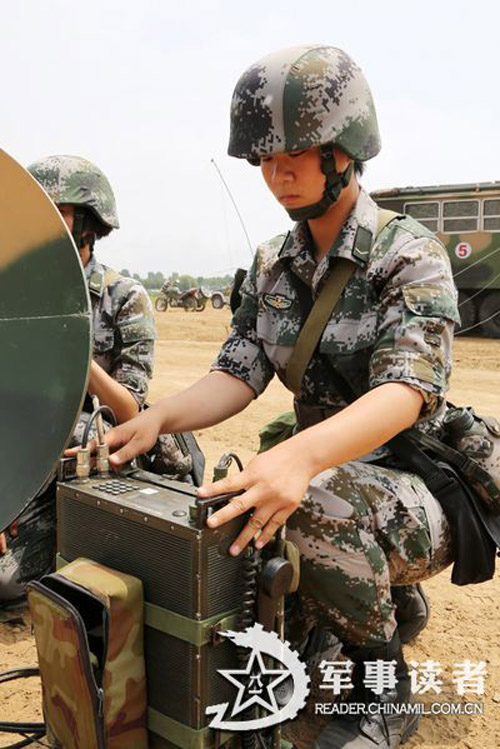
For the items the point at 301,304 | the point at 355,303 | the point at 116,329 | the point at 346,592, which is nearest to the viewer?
the point at 346,592

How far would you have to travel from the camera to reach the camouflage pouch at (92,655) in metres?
1.84

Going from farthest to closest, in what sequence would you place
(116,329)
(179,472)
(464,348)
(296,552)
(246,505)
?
(464,348) < (116,329) < (179,472) < (296,552) < (246,505)

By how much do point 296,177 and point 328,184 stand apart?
100mm

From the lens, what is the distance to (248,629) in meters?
1.92

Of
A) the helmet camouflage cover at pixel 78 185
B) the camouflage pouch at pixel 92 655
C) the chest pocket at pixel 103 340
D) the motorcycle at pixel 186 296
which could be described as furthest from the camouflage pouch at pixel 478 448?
the motorcycle at pixel 186 296

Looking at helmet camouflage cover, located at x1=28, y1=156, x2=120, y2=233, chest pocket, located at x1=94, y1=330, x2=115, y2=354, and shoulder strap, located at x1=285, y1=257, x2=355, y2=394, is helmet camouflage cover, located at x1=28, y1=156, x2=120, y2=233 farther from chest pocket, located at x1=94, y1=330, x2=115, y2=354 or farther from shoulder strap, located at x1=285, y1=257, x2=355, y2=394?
shoulder strap, located at x1=285, y1=257, x2=355, y2=394

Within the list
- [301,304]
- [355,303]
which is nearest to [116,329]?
[301,304]

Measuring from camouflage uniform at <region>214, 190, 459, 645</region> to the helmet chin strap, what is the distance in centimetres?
11

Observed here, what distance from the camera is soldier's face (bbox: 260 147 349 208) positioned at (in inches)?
95.3

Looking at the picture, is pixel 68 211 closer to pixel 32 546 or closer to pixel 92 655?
pixel 32 546

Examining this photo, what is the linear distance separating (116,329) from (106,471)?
1505 mm

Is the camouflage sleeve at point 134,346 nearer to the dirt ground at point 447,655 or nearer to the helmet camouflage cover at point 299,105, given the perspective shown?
the dirt ground at point 447,655

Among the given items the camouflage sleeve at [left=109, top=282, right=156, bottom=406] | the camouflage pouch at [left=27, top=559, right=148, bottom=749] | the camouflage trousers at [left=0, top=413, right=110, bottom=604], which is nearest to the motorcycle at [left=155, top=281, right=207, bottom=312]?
the camouflage sleeve at [left=109, top=282, right=156, bottom=406]

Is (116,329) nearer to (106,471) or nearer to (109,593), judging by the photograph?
(106,471)
